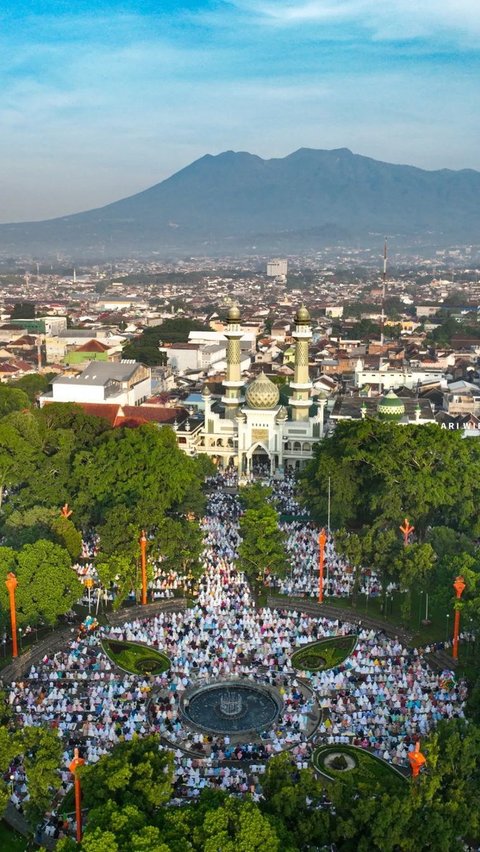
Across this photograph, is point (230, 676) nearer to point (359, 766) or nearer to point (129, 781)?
point (359, 766)

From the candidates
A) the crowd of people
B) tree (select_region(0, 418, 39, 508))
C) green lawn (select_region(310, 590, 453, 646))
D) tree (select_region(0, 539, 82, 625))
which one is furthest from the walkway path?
tree (select_region(0, 418, 39, 508))

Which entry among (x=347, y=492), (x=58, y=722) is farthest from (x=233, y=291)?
(x=58, y=722)

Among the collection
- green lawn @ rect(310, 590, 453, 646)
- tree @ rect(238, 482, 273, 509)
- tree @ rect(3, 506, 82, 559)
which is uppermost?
tree @ rect(238, 482, 273, 509)

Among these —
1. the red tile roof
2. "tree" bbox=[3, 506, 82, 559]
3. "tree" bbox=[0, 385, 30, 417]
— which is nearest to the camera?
"tree" bbox=[3, 506, 82, 559]

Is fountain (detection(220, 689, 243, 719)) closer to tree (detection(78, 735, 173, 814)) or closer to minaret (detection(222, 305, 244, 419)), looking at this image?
tree (detection(78, 735, 173, 814))

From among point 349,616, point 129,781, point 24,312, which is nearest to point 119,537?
point 349,616

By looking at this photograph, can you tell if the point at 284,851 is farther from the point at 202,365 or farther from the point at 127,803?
the point at 202,365
